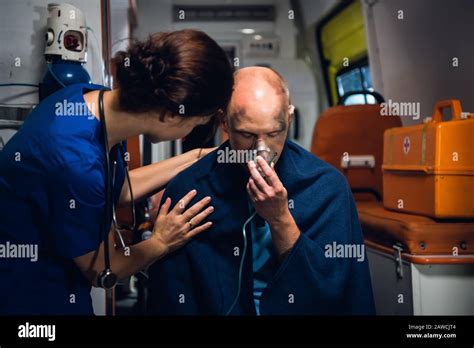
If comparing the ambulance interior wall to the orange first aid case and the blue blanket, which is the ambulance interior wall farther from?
the blue blanket

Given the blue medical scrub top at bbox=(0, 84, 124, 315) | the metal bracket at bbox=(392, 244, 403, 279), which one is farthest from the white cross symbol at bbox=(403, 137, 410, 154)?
the blue medical scrub top at bbox=(0, 84, 124, 315)

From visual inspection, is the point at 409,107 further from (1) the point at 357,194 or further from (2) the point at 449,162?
(2) the point at 449,162

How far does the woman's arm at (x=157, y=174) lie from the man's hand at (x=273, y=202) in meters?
0.37

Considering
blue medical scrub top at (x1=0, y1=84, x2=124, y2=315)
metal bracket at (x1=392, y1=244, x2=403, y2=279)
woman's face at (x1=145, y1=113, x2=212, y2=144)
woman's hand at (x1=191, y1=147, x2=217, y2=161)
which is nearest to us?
blue medical scrub top at (x1=0, y1=84, x2=124, y2=315)

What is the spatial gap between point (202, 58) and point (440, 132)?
877 mm

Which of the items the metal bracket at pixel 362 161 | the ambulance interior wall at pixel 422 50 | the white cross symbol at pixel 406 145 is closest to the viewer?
the white cross symbol at pixel 406 145

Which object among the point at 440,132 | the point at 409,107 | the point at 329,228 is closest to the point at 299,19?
the point at 409,107

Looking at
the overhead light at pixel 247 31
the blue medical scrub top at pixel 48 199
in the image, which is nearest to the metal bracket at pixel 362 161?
the blue medical scrub top at pixel 48 199

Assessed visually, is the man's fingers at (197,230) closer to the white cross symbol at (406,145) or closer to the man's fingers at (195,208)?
the man's fingers at (195,208)

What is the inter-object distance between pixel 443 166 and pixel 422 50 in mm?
1122

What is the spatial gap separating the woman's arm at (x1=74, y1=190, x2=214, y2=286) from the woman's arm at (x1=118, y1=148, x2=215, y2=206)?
0.64 ft

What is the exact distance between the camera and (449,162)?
1548mm

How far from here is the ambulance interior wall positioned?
205 cm

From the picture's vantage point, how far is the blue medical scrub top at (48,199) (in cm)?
106
